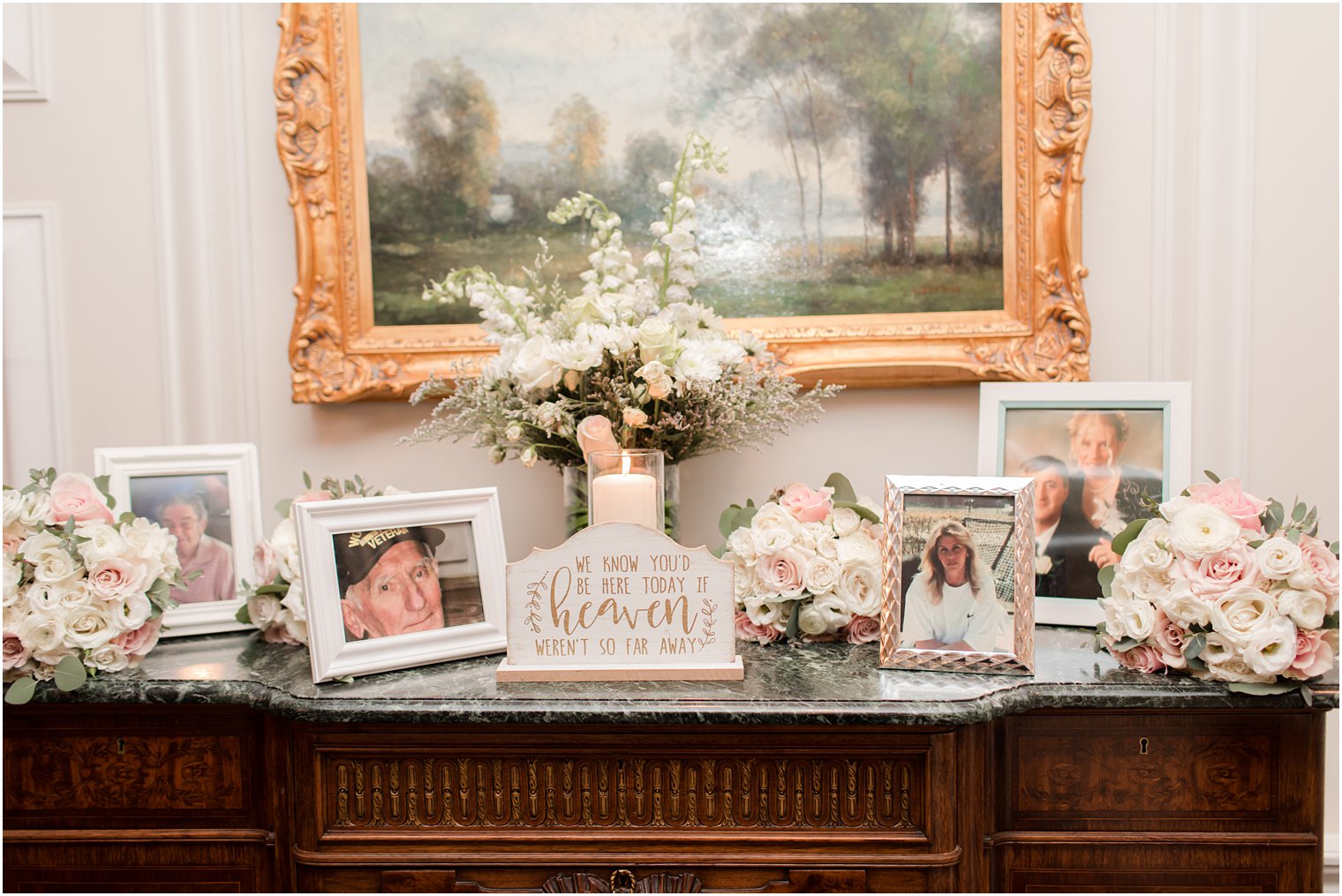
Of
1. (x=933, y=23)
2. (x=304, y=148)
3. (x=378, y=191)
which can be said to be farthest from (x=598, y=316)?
(x=933, y=23)

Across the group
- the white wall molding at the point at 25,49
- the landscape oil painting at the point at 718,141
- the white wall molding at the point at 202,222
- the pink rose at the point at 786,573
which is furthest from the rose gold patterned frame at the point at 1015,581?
the white wall molding at the point at 25,49

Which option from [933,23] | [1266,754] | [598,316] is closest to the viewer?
[1266,754]

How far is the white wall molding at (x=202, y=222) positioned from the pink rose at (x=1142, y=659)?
65.2 inches

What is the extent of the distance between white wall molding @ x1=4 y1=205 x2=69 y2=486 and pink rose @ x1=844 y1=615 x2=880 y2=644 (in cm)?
161

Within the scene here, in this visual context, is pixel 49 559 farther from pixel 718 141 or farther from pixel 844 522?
pixel 718 141

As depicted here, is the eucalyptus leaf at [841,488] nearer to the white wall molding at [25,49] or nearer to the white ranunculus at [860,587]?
the white ranunculus at [860,587]

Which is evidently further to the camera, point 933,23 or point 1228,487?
point 933,23

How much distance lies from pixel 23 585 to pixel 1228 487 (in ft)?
5.71

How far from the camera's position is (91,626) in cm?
130

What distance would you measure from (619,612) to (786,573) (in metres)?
0.28

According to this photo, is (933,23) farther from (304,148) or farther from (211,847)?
(211,847)

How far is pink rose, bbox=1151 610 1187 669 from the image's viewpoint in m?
1.23

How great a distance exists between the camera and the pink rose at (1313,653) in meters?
1.17

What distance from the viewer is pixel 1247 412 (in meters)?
1.75
